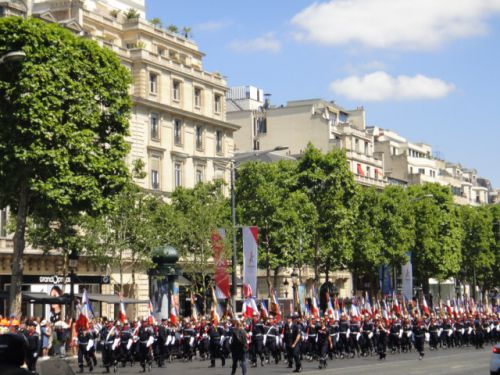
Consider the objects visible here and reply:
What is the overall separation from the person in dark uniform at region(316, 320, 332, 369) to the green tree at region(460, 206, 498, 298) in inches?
2352

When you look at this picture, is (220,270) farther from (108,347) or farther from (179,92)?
(179,92)

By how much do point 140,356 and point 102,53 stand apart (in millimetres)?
13197

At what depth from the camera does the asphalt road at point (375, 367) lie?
88.9 ft

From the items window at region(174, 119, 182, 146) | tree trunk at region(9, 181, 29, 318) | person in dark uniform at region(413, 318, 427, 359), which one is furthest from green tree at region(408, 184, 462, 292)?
tree trunk at region(9, 181, 29, 318)

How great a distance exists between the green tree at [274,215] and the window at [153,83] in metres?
9.37

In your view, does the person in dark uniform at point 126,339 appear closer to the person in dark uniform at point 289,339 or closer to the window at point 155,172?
the person in dark uniform at point 289,339

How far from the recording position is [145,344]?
102 ft

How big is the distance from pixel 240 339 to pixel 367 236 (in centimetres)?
4189

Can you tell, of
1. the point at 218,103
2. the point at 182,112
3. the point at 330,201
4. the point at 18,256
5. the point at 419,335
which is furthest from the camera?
the point at 218,103

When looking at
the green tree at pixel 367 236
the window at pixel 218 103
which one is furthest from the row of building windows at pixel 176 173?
the green tree at pixel 367 236

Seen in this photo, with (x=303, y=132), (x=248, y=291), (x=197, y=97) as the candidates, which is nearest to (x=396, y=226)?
(x=197, y=97)

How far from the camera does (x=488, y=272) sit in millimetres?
94562

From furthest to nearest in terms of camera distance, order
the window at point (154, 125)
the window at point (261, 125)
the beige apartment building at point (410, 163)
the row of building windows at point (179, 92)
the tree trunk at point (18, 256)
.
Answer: the beige apartment building at point (410, 163), the window at point (261, 125), the row of building windows at point (179, 92), the window at point (154, 125), the tree trunk at point (18, 256)

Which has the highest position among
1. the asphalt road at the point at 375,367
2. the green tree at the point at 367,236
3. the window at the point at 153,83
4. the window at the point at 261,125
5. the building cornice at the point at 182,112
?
the window at the point at 261,125
